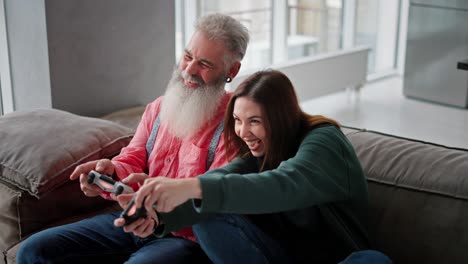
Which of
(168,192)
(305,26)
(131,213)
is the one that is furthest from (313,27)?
(168,192)

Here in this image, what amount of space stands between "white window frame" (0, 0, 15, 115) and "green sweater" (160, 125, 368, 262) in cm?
175

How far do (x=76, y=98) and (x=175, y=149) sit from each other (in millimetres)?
1160

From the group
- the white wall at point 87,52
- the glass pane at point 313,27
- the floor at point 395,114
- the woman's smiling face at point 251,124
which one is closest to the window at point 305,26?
the glass pane at point 313,27

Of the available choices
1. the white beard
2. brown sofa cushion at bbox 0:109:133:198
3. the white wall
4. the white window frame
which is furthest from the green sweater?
the white window frame

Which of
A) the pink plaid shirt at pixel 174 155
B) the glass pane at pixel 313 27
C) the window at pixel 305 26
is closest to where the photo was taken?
the pink plaid shirt at pixel 174 155

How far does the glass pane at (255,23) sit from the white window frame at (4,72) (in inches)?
85.2

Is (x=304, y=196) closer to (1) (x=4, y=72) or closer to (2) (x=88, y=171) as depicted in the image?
(2) (x=88, y=171)

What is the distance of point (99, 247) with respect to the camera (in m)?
2.09

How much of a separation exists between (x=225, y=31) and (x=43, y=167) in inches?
30.5

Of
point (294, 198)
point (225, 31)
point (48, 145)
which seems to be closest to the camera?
point (294, 198)

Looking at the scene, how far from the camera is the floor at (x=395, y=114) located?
16.4ft

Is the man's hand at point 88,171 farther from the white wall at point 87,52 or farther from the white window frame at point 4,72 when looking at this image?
the white window frame at point 4,72

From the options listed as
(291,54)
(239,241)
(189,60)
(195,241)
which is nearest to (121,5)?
(189,60)

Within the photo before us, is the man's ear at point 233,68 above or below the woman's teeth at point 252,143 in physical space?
above
